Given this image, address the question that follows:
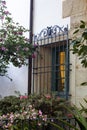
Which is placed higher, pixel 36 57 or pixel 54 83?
pixel 36 57

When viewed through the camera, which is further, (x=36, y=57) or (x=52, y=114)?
(x=36, y=57)

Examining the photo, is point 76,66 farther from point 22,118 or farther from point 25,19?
point 25,19

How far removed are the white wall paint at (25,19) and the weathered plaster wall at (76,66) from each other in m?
0.24

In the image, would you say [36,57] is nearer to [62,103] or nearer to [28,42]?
[28,42]

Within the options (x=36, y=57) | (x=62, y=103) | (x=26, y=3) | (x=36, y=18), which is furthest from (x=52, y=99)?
(x=26, y=3)

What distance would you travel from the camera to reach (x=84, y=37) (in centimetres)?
379

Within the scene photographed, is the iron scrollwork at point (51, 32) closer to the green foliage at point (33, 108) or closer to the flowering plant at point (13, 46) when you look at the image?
the flowering plant at point (13, 46)

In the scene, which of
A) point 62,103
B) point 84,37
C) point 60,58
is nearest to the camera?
point 84,37

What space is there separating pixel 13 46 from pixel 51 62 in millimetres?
824

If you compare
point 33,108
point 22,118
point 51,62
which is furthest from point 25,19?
point 22,118

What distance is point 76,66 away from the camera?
618cm

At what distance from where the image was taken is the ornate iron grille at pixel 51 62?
21.8 feet

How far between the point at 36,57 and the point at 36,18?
81 cm

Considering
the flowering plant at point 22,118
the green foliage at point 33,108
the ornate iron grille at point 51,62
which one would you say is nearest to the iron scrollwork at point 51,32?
the ornate iron grille at point 51,62
